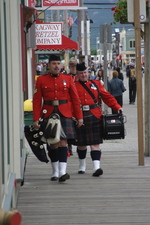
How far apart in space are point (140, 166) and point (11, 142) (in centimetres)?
370

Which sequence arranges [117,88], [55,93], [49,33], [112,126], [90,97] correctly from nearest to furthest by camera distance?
[55,93], [90,97], [112,126], [117,88], [49,33]

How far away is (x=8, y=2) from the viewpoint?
6.65 m

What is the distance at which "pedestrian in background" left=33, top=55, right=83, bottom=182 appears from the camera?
823 cm

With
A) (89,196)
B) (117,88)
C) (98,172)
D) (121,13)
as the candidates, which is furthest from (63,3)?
(89,196)

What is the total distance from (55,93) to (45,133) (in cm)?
52

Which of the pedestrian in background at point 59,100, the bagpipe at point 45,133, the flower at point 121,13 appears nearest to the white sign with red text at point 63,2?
the flower at point 121,13

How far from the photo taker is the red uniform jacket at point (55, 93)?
823cm

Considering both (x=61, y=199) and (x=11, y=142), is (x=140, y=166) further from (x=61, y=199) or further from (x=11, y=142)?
(x=11, y=142)

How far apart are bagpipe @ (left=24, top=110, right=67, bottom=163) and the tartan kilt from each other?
0.64 m

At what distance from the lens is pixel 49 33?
22422 millimetres

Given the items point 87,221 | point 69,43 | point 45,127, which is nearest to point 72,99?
point 45,127

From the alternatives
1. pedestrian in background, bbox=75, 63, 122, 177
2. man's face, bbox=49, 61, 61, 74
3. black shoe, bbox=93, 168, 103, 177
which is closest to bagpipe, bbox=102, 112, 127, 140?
pedestrian in background, bbox=75, 63, 122, 177

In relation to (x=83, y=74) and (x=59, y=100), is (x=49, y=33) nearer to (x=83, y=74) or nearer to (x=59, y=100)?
(x=83, y=74)

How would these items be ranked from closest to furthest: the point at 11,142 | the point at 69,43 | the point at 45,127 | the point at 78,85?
the point at 11,142
the point at 45,127
the point at 78,85
the point at 69,43
